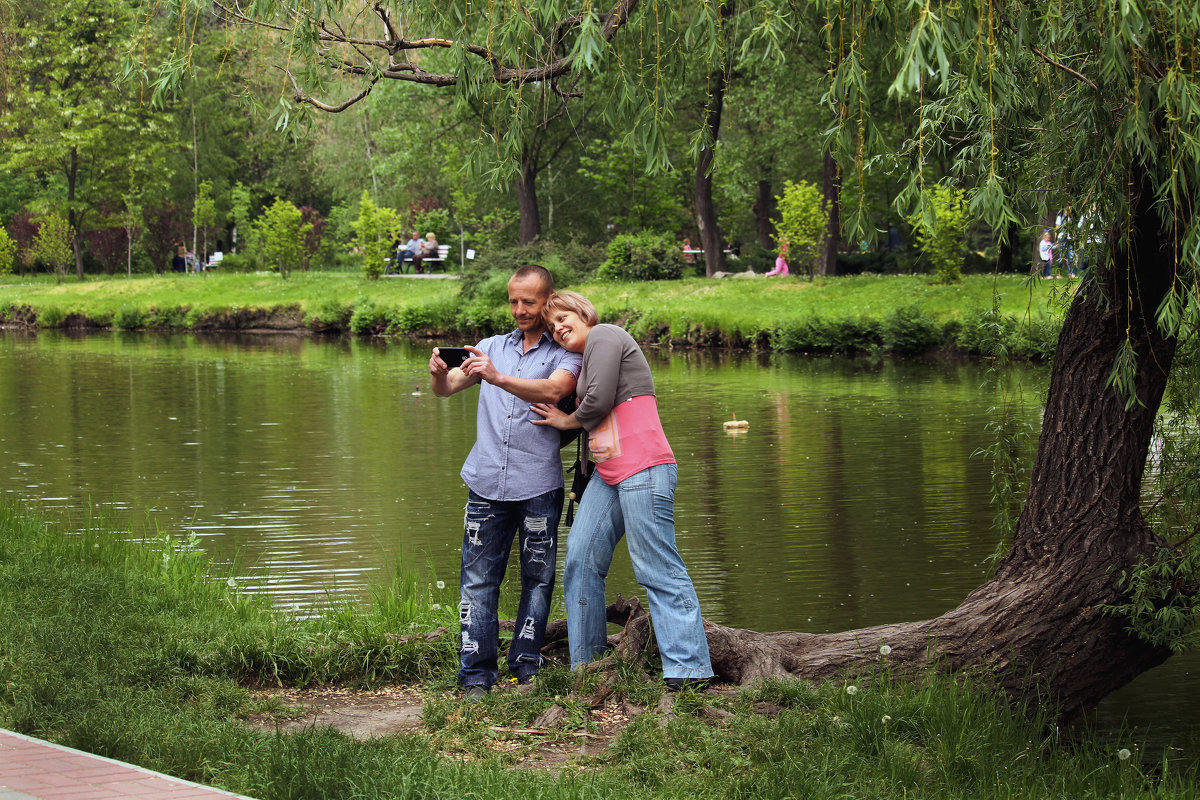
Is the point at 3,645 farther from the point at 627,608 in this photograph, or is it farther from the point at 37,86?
the point at 37,86

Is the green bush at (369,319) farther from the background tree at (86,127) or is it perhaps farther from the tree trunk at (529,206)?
the background tree at (86,127)

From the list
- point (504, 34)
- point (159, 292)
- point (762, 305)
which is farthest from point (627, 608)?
point (159, 292)

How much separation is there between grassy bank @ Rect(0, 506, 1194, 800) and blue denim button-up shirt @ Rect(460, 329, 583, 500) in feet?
2.87

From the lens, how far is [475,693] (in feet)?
19.8

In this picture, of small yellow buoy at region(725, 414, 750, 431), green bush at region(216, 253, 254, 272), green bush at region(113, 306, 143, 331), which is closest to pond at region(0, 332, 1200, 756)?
small yellow buoy at region(725, 414, 750, 431)

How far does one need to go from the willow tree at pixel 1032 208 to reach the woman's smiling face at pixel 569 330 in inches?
31.7

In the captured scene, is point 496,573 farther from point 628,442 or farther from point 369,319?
point 369,319

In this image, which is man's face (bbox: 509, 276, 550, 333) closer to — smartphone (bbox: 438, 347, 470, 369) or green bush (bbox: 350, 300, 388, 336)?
smartphone (bbox: 438, 347, 470, 369)

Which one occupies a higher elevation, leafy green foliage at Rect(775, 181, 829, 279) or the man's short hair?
leafy green foliage at Rect(775, 181, 829, 279)

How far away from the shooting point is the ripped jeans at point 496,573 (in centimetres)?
618

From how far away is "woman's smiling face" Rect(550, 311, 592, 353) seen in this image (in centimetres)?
616

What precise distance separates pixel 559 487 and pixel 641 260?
111 feet

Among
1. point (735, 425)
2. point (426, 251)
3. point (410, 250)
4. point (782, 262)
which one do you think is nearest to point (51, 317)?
point (410, 250)

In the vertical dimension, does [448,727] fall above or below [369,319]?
below
